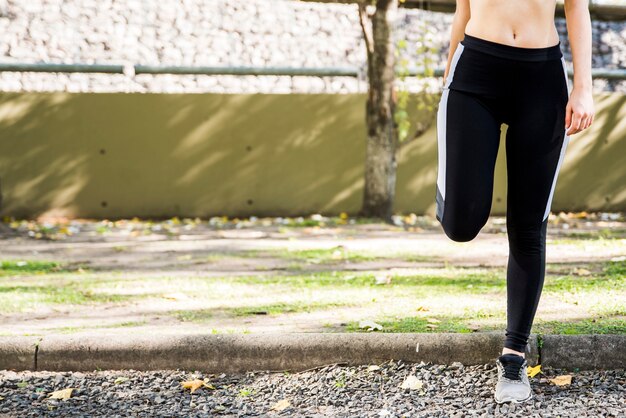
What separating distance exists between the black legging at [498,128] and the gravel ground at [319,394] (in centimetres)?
68

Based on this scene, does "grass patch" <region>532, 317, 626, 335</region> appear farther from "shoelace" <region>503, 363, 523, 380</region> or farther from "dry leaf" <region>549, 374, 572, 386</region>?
"shoelace" <region>503, 363, 523, 380</region>

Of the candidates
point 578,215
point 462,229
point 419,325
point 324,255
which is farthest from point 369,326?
point 578,215

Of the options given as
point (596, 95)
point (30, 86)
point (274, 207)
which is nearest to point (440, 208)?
point (274, 207)

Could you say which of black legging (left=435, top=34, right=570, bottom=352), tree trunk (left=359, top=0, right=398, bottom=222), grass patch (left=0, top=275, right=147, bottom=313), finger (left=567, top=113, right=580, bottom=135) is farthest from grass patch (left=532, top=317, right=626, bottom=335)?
tree trunk (left=359, top=0, right=398, bottom=222)

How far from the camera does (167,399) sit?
404cm

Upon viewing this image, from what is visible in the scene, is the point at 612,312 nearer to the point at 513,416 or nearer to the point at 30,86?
the point at 513,416

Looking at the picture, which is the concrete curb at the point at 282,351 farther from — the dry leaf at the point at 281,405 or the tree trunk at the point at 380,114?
the tree trunk at the point at 380,114

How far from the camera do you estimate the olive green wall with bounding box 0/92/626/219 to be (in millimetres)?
11617

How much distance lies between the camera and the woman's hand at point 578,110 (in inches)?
143

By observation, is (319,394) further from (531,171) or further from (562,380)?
(531,171)

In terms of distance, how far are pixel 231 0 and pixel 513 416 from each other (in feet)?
50.7

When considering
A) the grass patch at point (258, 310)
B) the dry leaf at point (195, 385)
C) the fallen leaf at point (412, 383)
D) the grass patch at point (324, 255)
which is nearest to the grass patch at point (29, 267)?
the grass patch at point (324, 255)

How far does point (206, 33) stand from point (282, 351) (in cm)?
1397

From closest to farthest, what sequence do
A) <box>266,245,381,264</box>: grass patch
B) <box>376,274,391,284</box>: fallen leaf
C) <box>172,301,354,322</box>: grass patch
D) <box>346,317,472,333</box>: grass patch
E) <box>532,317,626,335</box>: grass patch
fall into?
<box>532,317,626,335</box>: grass patch → <box>346,317,472,333</box>: grass patch → <box>172,301,354,322</box>: grass patch → <box>376,274,391,284</box>: fallen leaf → <box>266,245,381,264</box>: grass patch
